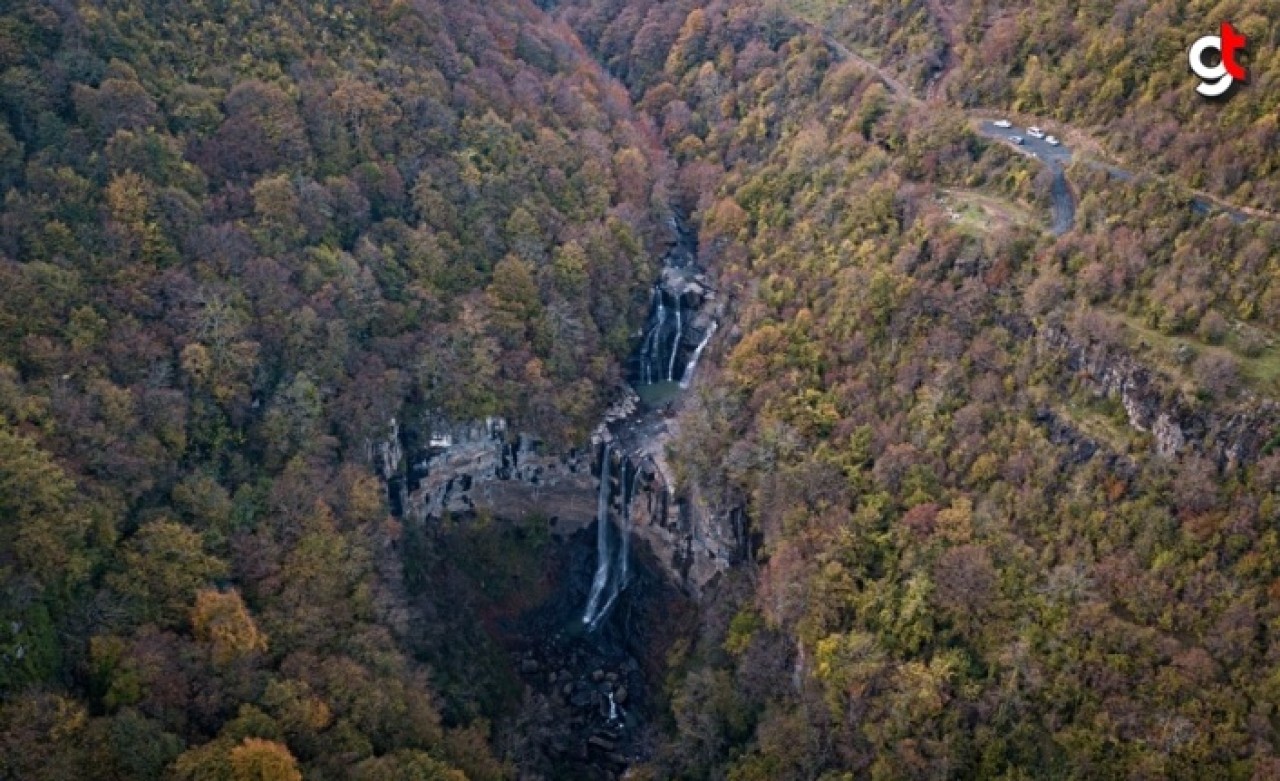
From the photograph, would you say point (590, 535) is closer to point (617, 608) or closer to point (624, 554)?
point (624, 554)

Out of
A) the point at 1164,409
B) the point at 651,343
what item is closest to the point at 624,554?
the point at 651,343

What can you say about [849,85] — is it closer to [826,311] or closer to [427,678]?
[826,311]

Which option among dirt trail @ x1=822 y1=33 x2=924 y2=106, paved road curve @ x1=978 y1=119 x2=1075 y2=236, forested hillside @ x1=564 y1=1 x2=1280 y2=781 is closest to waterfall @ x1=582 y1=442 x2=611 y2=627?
forested hillside @ x1=564 y1=1 x2=1280 y2=781

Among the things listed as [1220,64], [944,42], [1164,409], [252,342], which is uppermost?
[1220,64]

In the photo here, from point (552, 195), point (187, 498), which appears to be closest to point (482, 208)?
point (552, 195)

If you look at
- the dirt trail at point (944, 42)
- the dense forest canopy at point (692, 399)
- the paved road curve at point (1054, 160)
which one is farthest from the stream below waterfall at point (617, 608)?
the paved road curve at point (1054, 160)

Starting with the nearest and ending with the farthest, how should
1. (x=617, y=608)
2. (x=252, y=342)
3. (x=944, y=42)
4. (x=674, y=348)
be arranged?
(x=252, y=342), (x=617, y=608), (x=944, y=42), (x=674, y=348)

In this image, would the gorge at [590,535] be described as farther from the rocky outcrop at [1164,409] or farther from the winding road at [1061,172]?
the winding road at [1061,172]
